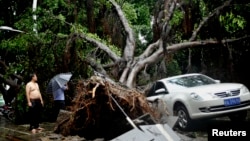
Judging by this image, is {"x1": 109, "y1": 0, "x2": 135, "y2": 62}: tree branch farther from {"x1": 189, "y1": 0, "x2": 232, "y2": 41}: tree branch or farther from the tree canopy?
{"x1": 189, "y1": 0, "x2": 232, "y2": 41}: tree branch

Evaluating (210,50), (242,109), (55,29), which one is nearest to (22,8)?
(55,29)

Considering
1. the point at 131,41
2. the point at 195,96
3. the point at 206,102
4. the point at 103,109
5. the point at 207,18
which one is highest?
the point at 207,18

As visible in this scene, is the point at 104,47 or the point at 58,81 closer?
the point at 58,81

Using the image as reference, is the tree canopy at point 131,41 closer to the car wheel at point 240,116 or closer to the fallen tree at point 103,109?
the fallen tree at point 103,109

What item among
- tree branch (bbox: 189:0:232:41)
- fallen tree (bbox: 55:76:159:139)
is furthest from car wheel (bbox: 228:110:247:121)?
tree branch (bbox: 189:0:232:41)

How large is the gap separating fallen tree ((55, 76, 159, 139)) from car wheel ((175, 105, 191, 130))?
589 mm

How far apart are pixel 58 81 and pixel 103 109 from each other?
3212mm

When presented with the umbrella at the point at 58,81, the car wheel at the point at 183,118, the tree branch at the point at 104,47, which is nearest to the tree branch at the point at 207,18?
the tree branch at the point at 104,47

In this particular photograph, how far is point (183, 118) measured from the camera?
336 inches

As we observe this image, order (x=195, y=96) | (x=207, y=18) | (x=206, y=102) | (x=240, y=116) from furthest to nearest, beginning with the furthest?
1. (x=207, y=18)
2. (x=240, y=116)
3. (x=195, y=96)
4. (x=206, y=102)

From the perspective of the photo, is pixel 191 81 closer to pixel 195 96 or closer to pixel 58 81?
pixel 195 96

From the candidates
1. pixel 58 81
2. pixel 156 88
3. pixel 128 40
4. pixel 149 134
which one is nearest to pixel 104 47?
pixel 128 40

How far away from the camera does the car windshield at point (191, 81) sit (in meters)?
9.57

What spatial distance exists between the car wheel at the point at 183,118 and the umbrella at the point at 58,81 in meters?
4.17
